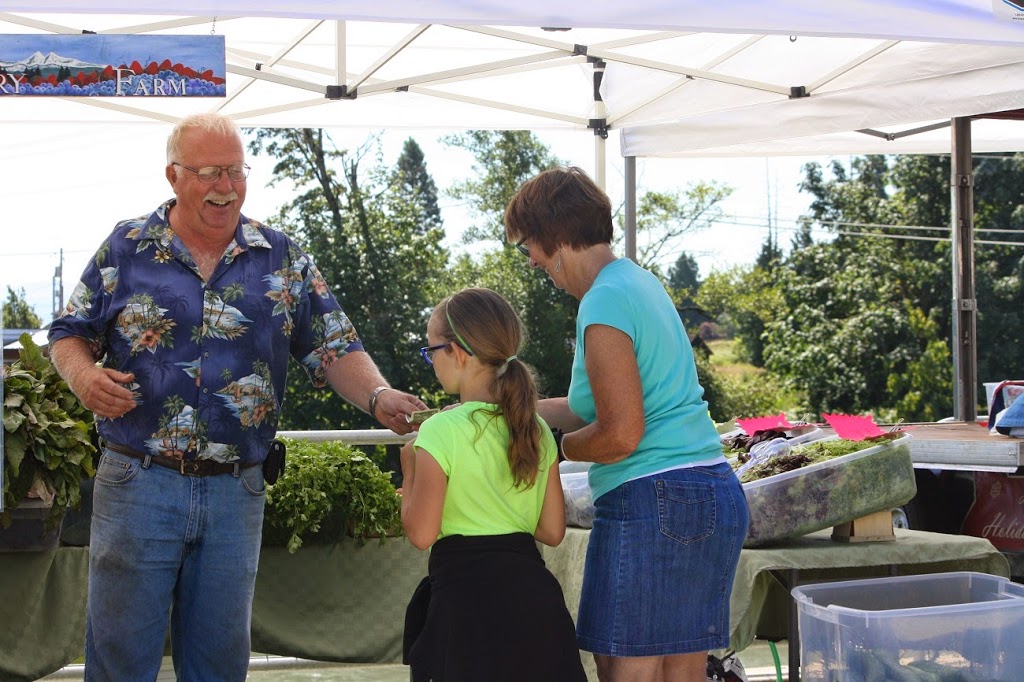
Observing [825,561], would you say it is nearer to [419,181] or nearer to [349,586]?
[349,586]

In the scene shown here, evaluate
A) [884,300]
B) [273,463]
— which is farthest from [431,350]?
[884,300]

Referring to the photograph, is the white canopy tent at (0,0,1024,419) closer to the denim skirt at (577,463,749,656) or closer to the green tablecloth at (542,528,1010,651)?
the green tablecloth at (542,528,1010,651)

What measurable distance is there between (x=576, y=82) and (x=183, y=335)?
3.82 m

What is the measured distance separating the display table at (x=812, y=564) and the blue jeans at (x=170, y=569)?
0.93 m

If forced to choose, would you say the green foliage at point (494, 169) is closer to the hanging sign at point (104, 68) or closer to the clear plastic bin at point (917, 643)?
the clear plastic bin at point (917, 643)

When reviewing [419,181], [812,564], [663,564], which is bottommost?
[812,564]

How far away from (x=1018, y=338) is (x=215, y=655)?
24.7 m

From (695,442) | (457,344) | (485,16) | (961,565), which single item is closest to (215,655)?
(457,344)

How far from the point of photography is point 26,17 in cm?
430

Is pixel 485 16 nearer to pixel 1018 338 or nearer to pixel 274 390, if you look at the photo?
pixel 274 390

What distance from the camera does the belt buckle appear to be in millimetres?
2420

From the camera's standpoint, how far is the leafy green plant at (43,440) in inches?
115

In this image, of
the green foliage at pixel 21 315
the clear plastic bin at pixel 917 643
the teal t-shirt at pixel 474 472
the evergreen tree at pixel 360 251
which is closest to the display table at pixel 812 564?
the clear plastic bin at pixel 917 643

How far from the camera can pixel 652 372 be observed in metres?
2.21
